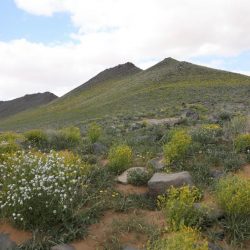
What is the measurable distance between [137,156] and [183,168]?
5.24 feet

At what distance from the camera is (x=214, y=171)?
359 inches

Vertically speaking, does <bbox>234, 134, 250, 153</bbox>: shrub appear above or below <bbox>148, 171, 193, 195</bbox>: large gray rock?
above

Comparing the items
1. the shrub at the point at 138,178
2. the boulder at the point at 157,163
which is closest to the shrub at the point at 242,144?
the boulder at the point at 157,163

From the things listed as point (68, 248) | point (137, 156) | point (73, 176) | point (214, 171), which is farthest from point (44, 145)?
point (68, 248)

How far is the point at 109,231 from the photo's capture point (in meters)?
Answer: 7.30

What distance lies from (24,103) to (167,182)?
9624 centimetres

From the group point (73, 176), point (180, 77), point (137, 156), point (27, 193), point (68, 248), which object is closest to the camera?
point (68, 248)

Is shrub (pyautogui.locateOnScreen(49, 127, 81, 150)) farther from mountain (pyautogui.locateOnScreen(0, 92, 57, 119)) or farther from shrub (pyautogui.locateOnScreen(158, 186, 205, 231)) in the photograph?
mountain (pyautogui.locateOnScreen(0, 92, 57, 119))

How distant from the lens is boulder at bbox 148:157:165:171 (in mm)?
9563

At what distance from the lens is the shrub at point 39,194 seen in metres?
7.38

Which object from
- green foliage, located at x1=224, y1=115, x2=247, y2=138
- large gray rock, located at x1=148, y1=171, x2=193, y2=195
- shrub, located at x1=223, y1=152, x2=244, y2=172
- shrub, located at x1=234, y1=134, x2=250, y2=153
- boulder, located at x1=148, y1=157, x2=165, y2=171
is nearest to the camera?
large gray rock, located at x1=148, y1=171, x2=193, y2=195

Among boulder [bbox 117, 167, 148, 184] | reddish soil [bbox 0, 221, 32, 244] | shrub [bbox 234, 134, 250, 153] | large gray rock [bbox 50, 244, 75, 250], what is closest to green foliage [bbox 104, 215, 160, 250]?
large gray rock [bbox 50, 244, 75, 250]

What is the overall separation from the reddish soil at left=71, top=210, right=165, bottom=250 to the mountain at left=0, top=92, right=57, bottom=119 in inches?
3511

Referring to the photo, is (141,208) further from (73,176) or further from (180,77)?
(180,77)
